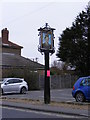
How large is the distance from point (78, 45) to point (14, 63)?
1541 centimetres

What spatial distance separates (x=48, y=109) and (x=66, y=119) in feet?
9.65

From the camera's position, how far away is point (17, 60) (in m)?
50.6

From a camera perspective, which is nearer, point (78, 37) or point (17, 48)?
point (78, 37)

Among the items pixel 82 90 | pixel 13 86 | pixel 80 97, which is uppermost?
pixel 13 86

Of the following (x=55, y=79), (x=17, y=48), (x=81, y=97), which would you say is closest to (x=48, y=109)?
(x=81, y=97)

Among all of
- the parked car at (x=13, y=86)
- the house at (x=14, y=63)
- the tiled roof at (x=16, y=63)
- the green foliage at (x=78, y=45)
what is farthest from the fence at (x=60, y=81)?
the parked car at (x=13, y=86)

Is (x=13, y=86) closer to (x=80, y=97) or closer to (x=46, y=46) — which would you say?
(x=80, y=97)

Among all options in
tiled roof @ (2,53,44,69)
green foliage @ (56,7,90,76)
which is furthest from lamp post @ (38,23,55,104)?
tiled roof @ (2,53,44,69)

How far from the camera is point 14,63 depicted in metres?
48.4

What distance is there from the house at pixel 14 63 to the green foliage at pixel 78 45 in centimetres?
455

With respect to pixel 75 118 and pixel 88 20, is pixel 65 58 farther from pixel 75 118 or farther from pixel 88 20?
pixel 75 118

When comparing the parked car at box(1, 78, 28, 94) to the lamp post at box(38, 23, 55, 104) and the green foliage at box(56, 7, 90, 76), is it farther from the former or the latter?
the lamp post at box(38, 23, 55, 104)

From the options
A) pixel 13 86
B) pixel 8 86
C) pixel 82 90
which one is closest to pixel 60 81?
pixel 13 86

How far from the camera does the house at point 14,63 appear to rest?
35.9m
